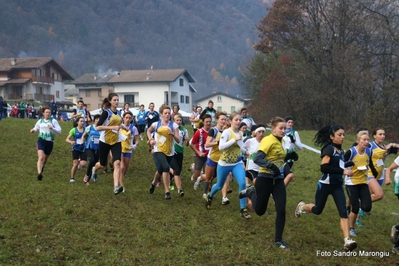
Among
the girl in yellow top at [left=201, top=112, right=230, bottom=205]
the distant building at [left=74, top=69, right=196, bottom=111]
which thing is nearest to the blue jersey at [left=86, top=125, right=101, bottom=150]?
the girl in yellow top at [left=201, top=112, right=230, bottom=205]

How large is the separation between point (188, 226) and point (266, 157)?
2.13 metres

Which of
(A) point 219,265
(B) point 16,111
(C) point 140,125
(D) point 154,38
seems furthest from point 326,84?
(D) point 154,38

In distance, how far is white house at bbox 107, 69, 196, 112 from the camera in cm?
8444

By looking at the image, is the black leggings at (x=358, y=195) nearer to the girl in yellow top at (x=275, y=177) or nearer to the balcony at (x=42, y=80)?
the girl in yellow top at (x=275, y=177)

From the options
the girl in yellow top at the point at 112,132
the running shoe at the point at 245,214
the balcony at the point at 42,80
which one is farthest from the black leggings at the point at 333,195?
the balcony at the point at 42,80

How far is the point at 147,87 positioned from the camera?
8544cm

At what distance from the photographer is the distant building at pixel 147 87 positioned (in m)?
84.7

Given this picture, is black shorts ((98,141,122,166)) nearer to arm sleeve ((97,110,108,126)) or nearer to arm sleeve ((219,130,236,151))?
arm sleeve ((97,110,108,126))

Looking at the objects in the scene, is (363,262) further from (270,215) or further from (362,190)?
(270,215)

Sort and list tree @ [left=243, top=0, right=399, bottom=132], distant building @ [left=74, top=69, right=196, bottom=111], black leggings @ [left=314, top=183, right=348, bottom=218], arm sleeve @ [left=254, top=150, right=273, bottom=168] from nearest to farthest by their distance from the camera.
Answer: arm sleeve @ [left=254, top=150, right=273, bottom=168] → black leggings @ [left=314, top=183, right=348, bottom=218] → tree @ [left=243, top=0, right=399, bottom=132] → distant building @ [left=74, top=69, right=196, bottom=111]

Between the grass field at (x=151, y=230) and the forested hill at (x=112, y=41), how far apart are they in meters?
122

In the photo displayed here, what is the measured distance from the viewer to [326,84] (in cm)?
4419

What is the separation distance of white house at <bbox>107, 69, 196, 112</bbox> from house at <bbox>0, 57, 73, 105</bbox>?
9.82 metres

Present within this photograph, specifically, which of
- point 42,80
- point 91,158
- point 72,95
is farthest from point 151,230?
point 72,95
